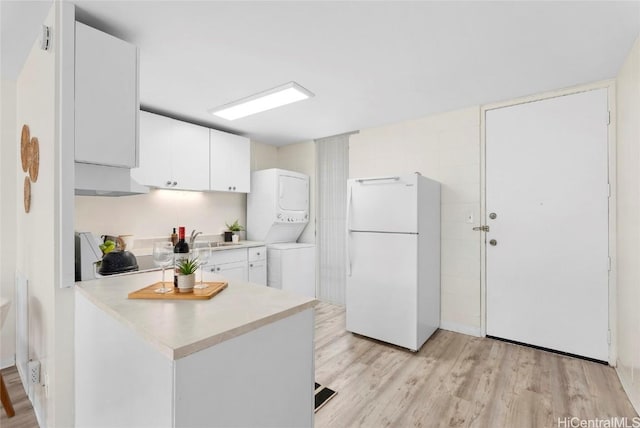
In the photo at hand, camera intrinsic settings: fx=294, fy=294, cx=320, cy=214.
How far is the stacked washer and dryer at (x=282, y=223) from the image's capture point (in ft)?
12.7

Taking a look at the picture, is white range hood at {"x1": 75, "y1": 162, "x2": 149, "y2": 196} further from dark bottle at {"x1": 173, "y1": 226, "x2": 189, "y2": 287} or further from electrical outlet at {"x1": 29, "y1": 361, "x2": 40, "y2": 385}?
electrical outlet at {"x1": 29, "y1": 361, "x2": 40, "y2": 385}

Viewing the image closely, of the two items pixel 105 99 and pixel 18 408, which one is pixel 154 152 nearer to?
pixel 105 99

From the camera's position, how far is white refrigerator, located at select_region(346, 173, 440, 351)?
270cm

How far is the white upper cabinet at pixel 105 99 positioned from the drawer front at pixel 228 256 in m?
1.71

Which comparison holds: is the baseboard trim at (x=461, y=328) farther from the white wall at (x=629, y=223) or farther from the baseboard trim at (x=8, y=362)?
the baseboard trim at (x=8, y=362)

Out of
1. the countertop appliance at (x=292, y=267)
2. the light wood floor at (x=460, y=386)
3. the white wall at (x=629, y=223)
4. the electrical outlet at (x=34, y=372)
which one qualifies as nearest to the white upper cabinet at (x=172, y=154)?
the countertop appliance at (x=292, y=267)

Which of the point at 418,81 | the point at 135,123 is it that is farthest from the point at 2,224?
the point at 418,81

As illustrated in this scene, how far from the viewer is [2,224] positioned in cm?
240

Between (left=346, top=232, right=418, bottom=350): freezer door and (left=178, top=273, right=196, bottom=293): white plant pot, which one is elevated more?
(left=178, top=273, right=196, bottom=293): white plant pot

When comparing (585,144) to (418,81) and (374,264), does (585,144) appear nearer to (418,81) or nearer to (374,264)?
(418,81)

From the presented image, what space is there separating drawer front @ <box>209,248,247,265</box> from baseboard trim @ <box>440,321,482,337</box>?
2399 millimetres

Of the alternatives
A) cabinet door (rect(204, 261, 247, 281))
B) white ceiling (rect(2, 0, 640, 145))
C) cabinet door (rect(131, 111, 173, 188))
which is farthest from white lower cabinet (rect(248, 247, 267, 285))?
white ceiling (rect(2, 0, 640, 145))

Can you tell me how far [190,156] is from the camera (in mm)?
3346

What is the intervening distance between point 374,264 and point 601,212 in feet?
6.33
